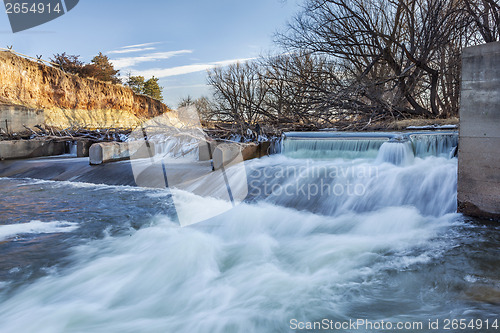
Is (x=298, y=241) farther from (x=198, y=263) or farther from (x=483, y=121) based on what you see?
(x=483, y=121)

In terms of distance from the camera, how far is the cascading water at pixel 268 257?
3.16 meters

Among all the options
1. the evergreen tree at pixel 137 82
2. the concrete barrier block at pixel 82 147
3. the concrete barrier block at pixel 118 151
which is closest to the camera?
the concrete barrier block at pixel 118 151

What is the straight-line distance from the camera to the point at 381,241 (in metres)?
4.73

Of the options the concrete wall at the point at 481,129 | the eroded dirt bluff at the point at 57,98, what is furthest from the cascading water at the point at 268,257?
the eroded dirt bluff at the point at 57,98

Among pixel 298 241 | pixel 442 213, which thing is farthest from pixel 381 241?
pixel 442 213

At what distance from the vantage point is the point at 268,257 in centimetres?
451

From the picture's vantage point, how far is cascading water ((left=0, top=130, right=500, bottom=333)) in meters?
3.16

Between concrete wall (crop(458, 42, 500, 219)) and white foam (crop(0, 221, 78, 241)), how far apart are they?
6231mm

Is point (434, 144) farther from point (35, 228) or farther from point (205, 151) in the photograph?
point (35, 228)

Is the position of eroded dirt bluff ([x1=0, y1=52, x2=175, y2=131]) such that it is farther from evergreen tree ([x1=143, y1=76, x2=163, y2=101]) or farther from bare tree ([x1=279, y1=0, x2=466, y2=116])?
evergreen tree ([x1=143, y1=76, x2=163, y2=101])

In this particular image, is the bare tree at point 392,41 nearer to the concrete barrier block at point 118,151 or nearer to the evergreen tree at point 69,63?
the concrete barrier block at point 118,151

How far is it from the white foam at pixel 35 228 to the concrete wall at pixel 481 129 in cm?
623

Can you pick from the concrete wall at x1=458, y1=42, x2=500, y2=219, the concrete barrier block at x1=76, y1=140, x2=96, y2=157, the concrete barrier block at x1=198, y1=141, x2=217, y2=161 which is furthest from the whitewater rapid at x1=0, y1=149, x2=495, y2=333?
the concrete barrier block at x1=76, y1=140, x2=96, y2=157

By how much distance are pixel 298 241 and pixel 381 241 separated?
115 cm
